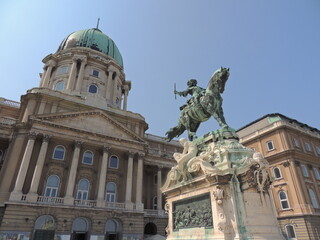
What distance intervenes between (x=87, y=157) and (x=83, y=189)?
4162mm

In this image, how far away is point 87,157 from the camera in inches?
1171

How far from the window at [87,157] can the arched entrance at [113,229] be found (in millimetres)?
7957

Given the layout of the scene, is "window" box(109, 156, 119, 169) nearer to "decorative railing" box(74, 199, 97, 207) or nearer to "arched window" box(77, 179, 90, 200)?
"arched window" box(77, 179, 90, 200)

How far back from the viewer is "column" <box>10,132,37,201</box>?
22.3 meters

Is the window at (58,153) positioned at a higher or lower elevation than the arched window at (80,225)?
higher

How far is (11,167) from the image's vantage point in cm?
2444

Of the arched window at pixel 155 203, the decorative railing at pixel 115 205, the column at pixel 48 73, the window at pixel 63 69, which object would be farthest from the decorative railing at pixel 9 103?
the arched window at pixel 155 203

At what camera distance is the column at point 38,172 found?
75.0 ft

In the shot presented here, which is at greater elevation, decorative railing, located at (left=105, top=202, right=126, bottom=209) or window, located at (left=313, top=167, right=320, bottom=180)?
→ window, located at (left=313, top=167, right=320, bottom=180)

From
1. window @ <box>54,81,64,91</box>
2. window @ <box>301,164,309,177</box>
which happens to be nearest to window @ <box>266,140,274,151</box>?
window @ <box>301,164,309,177</box>

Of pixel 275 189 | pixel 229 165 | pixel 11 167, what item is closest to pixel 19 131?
pixel 11 167

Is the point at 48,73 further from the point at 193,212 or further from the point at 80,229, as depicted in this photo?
the point at 193,212

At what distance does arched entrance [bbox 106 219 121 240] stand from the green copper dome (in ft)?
116

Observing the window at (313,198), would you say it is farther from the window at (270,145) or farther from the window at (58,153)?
the window at (58,153)
